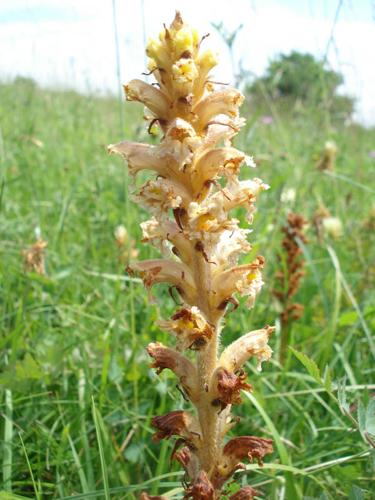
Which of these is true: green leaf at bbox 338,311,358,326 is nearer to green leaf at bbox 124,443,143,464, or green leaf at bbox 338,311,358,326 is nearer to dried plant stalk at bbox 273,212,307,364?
dried plant stalk at bbox 273,212,307,364

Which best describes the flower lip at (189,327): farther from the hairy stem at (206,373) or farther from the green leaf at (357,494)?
the green leaf at (357,494)

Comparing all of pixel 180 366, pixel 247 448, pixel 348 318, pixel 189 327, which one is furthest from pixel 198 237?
pixel 348 318

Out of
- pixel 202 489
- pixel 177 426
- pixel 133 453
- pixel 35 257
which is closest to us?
pixel 202 489

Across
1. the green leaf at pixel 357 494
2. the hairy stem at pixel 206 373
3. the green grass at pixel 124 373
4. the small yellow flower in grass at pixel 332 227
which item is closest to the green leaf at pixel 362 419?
the green grass at pixel 124 373

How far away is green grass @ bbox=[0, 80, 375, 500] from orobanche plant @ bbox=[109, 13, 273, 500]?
0.22 m

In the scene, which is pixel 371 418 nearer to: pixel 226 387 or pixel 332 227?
pixel 226 387

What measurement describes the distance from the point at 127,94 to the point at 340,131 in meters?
7.39

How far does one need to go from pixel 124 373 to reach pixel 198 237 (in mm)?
1224

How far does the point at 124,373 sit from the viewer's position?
259 centimetres

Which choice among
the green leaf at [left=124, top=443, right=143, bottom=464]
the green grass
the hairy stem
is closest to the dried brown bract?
the green grass

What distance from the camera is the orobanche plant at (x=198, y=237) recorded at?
1.56 m

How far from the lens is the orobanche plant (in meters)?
1.56

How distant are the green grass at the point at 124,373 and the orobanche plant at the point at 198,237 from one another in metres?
0.22

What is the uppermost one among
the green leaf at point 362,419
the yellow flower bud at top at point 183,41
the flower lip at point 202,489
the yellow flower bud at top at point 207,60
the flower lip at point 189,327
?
the yellow flower bud at top at point 183,41
